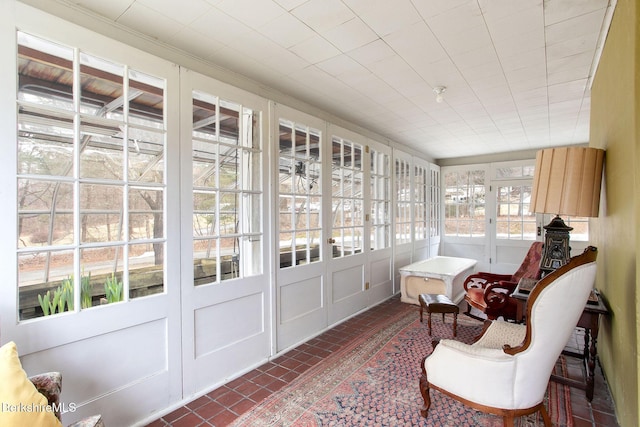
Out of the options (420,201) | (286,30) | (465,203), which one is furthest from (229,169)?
(465,203)

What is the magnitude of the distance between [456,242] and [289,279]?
16.1 feet

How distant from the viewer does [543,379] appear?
167 cm

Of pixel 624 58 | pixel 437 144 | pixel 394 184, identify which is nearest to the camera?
pixel 624 58

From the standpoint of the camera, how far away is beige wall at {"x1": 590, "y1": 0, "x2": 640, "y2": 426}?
1416mm

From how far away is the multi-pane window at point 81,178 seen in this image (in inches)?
67.8

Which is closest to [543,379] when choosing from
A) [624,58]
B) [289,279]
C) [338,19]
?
[624,58]

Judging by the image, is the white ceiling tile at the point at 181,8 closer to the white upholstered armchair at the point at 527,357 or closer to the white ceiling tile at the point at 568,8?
the white ceiling tile at the point at 568,8

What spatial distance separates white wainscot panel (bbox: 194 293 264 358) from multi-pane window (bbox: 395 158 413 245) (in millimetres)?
2935

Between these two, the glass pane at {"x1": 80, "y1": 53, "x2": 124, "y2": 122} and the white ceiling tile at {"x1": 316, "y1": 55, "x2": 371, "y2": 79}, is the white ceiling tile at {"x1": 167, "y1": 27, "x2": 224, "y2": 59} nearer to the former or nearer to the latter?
the glass pane at {"x1": 80, "y1": 53, "x2": 124, "y2": 122}

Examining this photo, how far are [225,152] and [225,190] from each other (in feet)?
1.07

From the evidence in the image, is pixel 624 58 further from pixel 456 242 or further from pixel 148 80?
pixel 456 242

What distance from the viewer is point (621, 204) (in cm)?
170

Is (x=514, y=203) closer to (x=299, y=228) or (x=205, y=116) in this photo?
(x=299, y=228)

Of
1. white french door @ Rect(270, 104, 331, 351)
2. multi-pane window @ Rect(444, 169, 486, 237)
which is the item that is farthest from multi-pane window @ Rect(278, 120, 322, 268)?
→ multi-pane window @ Rect(444, 169, 486, 237)
